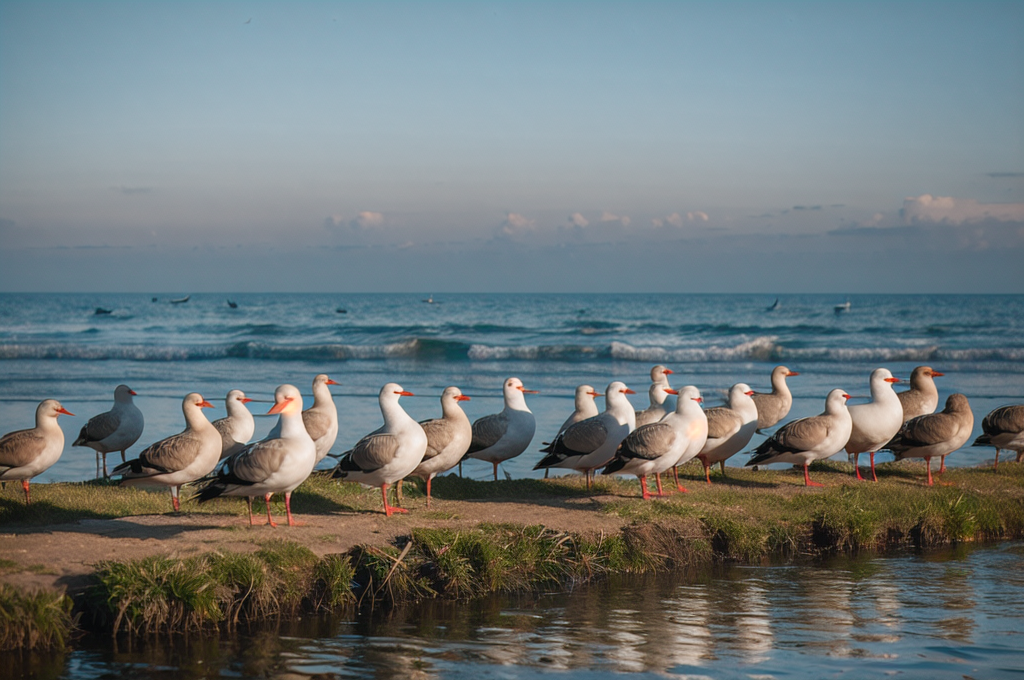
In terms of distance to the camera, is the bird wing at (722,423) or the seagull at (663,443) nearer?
the seagull at (663,443)

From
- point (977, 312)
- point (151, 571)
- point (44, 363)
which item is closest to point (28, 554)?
point (151, 571)

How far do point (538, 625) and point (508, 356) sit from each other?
3871 centimetres

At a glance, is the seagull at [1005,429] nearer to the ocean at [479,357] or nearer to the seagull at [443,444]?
the ocean at [479,357]

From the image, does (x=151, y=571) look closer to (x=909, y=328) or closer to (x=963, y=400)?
(x=963, y=400)

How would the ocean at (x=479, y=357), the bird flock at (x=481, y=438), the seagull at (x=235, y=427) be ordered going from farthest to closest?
the ocean at (x=479, y=357) → the seagull at (x=235, y=427) → the bird flock at (x=481, y=438)

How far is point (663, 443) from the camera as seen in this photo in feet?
37.9

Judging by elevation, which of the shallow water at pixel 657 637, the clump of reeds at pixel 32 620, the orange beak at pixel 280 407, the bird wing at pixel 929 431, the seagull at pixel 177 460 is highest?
the orange beak at pixel 280 407

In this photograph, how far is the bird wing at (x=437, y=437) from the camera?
454 inches

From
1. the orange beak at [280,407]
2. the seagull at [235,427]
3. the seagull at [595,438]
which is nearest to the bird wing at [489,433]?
the seagull at [595,438]

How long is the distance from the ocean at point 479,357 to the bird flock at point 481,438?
2554 mm

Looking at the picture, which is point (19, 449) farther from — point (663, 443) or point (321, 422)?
point (663, 443)

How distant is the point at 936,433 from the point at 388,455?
7937mm

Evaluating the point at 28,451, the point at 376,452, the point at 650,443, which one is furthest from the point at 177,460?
the point at 650,443

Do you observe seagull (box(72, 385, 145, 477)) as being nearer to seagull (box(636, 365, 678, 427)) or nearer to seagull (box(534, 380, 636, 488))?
seagull (box(534, 380, 636, 488))
